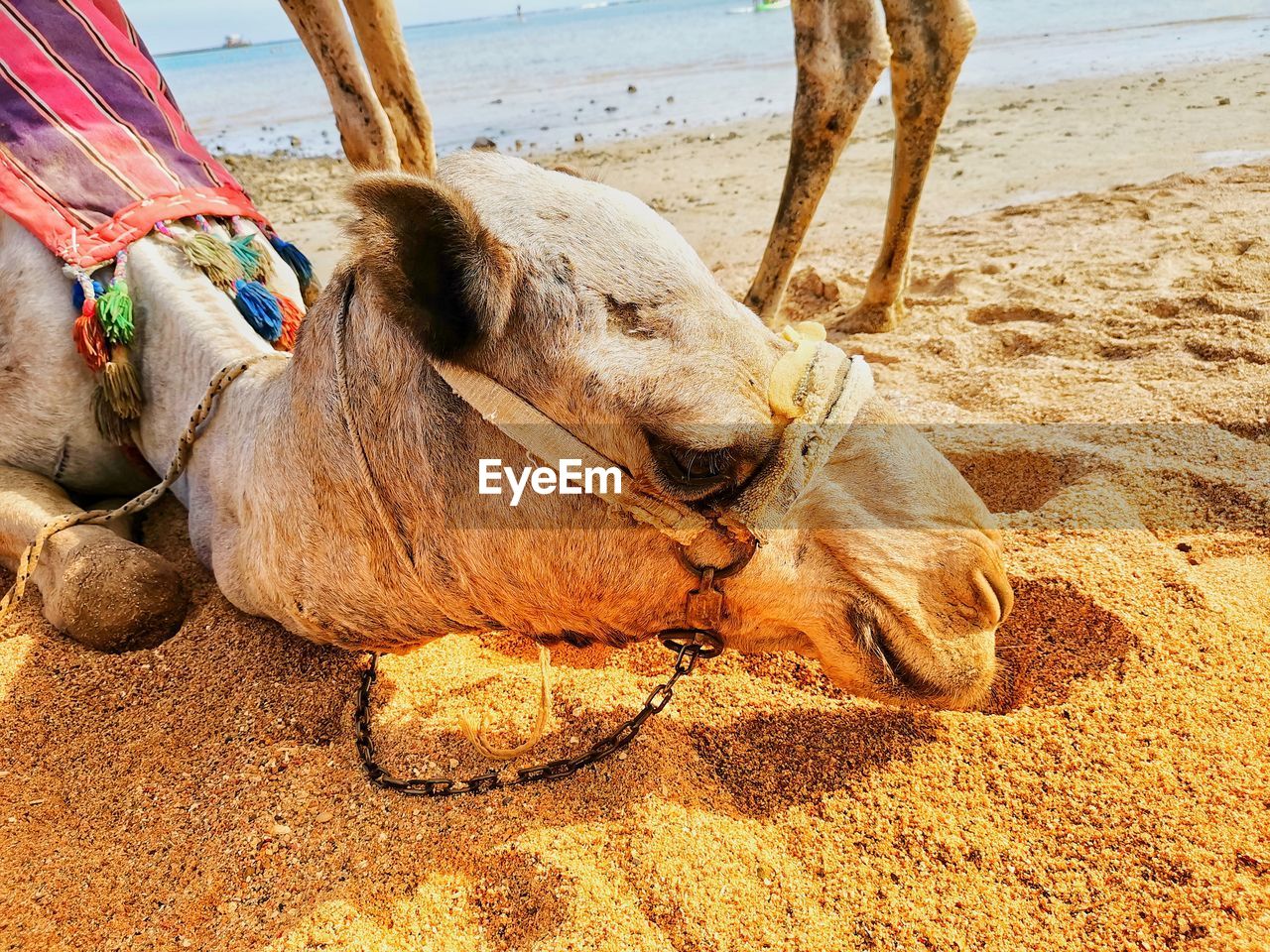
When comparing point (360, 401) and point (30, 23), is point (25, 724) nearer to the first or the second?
point (360, 401)

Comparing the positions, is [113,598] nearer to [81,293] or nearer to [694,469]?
[81,293]

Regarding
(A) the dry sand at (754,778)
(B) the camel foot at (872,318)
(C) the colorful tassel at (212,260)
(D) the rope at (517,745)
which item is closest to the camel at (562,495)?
(D) the rope at (517,745)

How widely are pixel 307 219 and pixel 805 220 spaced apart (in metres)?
5.98

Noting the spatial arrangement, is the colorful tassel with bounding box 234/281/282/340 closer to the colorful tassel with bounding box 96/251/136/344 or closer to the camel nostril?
the colorful tassel with bounding box 96/251/136/344

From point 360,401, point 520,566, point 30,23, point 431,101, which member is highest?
point 30,23

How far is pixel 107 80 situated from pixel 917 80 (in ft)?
11.2

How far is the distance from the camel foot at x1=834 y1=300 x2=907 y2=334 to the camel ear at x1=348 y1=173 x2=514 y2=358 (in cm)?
323

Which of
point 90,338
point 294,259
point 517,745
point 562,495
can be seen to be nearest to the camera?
point 562,495

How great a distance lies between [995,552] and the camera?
1533mm

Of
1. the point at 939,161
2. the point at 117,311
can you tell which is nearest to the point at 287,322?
the point at 117,311

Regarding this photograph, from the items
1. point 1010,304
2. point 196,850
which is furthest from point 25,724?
point 1010,304

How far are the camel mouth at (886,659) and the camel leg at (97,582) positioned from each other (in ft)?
6.49

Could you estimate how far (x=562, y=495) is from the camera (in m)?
1.53

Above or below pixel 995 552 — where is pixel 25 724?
below
